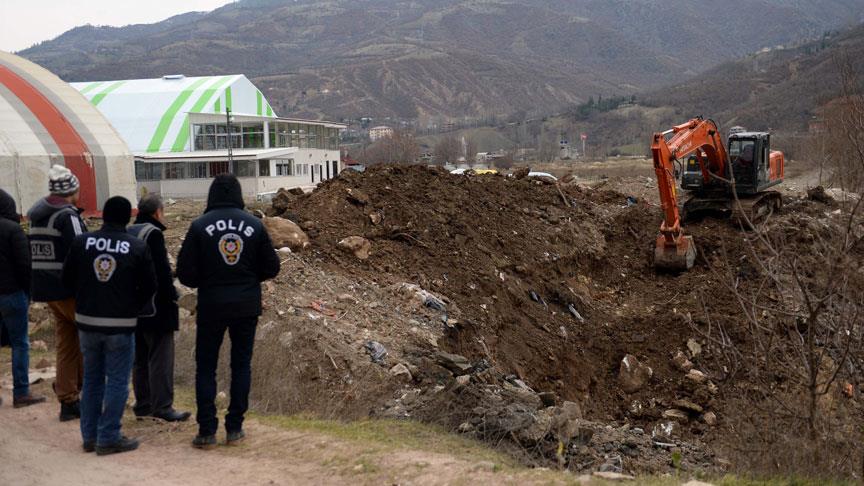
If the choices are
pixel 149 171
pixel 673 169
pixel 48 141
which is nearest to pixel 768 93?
pixel 149 171

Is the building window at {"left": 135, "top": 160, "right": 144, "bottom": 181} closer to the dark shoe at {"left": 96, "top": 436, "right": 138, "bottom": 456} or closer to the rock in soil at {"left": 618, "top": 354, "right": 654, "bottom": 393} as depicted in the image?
the rock in soil at {"left": 618, "top": 354, "right": 654, "bottom": 393}

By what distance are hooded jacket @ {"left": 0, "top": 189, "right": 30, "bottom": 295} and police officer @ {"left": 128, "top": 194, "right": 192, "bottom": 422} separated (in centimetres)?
121

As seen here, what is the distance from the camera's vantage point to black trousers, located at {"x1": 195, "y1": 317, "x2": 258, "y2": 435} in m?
6.60

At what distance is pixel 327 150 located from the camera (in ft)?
196

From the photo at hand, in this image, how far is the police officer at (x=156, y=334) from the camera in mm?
7070

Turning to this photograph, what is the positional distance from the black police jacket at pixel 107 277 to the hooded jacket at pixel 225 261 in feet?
1.22

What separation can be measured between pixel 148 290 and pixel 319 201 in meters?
9.61

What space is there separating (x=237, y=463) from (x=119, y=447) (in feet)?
3.33

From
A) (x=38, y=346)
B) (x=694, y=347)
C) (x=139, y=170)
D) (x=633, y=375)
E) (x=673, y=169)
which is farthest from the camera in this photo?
(x=139, y=170)

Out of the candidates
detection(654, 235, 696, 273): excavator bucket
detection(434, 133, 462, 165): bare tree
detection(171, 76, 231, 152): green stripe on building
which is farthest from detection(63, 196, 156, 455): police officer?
detection(434, 133, 462, 165): bare tree

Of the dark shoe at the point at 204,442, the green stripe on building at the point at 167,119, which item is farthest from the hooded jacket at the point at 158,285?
the green stripe on building at the point at 167,119

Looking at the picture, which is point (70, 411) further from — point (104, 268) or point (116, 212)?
point (116, 212)

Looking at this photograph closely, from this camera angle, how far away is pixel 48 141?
24.3 m

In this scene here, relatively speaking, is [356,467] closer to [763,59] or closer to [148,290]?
[148,290]
